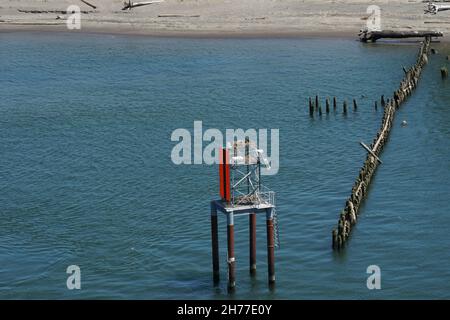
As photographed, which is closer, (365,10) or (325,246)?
(325,246)

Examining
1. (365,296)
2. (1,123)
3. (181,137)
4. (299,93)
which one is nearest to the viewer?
(365,296)

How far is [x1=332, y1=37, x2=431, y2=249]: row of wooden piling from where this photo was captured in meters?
61.5

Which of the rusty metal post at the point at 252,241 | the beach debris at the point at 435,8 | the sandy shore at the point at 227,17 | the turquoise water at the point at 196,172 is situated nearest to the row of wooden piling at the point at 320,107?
the turquoise water at the point at 196,172

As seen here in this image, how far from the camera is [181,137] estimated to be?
287ft

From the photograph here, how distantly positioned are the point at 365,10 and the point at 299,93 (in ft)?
136

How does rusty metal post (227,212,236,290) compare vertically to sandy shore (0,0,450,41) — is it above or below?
below
